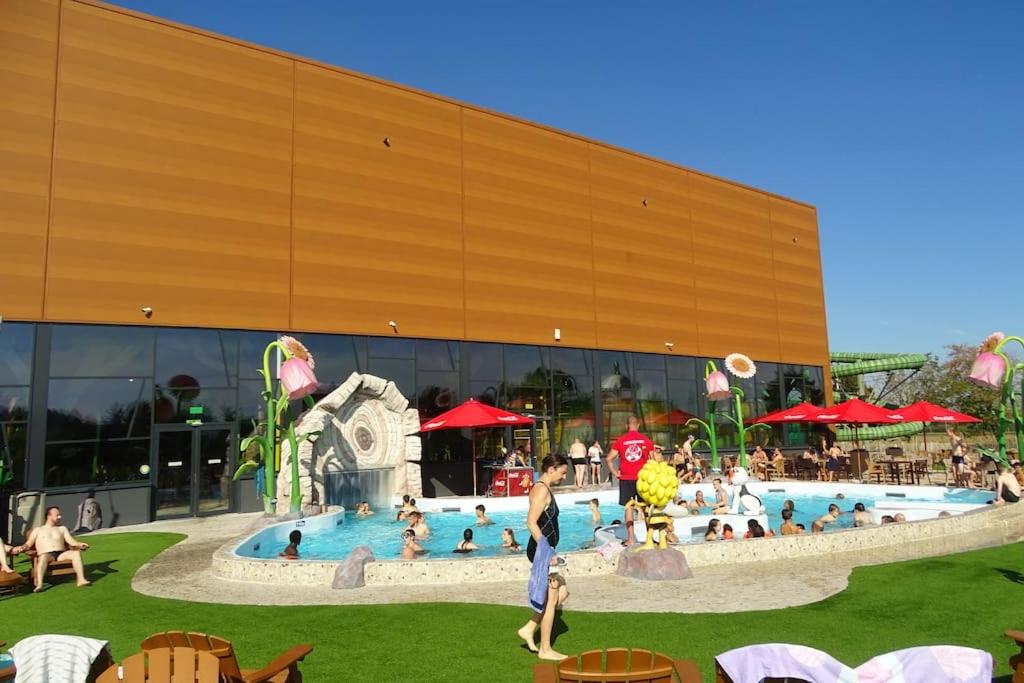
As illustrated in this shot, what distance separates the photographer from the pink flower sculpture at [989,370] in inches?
613

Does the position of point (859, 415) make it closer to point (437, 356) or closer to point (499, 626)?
point (437, 356)

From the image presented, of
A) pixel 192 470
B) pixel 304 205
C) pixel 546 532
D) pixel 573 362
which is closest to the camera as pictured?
pixel 546 532

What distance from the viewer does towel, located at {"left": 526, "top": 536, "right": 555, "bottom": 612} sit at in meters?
5.87

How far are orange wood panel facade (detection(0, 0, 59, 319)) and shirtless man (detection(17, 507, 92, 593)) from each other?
9222 millimetres

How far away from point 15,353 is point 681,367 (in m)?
23.3

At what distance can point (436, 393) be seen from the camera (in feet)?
73.8

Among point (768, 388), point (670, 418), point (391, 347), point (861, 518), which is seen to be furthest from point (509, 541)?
point (768, 388)

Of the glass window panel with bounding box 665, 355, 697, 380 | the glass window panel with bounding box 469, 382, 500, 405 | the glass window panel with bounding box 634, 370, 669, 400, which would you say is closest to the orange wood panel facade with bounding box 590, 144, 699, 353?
the glass window panel with bounding box 665, 355, 697, 380

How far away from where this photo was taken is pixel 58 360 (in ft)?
55.3

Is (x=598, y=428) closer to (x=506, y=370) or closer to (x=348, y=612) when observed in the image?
(x=506, y=370)

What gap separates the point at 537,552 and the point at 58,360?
15943mm

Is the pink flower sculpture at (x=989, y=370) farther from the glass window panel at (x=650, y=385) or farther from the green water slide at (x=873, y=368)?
the green water slide at (x=873, y=368)

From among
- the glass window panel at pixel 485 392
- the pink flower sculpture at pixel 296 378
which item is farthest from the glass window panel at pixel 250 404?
the glass window panel at pixel 485 392

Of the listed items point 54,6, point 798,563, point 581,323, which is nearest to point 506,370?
point 581,323
